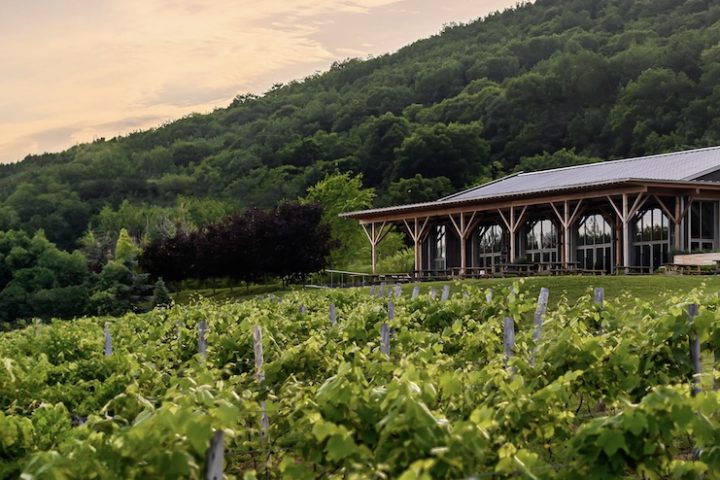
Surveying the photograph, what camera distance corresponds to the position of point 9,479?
261 inches

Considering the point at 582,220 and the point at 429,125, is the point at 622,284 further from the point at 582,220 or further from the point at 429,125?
the point at 429,125

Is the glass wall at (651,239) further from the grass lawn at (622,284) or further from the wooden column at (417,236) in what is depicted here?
the wooden column at (417,236)

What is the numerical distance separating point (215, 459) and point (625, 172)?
3423 cm

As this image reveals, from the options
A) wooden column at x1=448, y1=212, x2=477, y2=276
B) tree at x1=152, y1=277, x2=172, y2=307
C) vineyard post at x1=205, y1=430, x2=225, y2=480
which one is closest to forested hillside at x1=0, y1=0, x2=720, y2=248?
tree at x1=152, y1=277, x2=172, y2=307

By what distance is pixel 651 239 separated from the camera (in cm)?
3416

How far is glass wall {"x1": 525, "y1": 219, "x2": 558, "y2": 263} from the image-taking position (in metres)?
37.8

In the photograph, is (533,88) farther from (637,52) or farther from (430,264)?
(430,264)

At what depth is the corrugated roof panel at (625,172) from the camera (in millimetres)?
34094

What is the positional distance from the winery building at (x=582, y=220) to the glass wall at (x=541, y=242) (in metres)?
0.04

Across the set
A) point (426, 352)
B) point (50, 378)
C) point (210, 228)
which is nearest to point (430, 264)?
point (210, 228)

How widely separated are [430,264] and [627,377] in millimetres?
36331

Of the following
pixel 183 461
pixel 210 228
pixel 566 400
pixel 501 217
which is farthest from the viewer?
pixel 210 228

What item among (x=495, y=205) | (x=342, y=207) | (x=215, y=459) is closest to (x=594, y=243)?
(x=495, y=205)

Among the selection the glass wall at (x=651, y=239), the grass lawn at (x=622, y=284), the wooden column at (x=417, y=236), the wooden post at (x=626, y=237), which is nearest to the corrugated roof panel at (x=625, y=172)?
the wooden post at (x=626, y=237)
